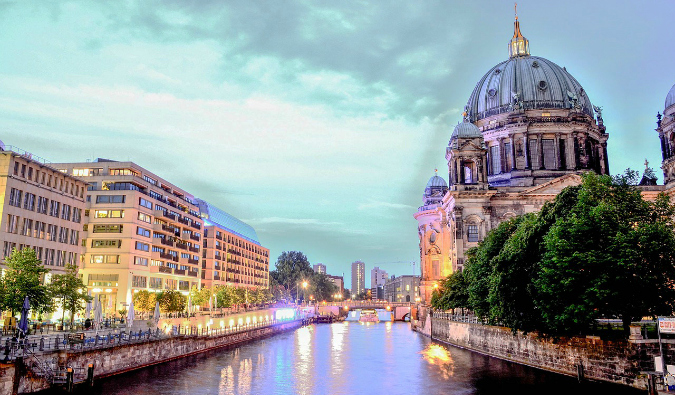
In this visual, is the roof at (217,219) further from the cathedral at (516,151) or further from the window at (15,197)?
the window at (15,197)

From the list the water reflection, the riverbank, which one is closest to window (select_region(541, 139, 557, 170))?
the water reflection

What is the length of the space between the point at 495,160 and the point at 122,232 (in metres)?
70.6

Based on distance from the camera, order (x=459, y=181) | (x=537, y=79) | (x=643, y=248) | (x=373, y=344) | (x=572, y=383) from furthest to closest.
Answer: (x=537, y=79)
(x=459, y=181)
(x=373, y=344)
(x=572, y=383)
(x=643, y=248)

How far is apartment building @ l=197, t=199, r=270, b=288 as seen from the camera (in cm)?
14162

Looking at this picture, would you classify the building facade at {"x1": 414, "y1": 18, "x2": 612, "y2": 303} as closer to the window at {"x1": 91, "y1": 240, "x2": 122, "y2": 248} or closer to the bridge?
the bridge

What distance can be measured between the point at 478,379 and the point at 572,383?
7.59 metres

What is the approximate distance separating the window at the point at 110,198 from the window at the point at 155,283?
15.5m

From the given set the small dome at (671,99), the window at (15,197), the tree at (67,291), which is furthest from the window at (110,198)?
the small dome at (671,99)

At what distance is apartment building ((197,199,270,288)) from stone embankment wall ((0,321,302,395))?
67090 mm

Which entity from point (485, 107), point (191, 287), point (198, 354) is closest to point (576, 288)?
point (198, 354)

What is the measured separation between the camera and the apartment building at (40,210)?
212 feet

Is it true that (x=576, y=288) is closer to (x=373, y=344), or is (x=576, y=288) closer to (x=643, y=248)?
(x=643, y=248)

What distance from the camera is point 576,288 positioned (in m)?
41.2

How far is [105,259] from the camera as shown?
89.1 meters
